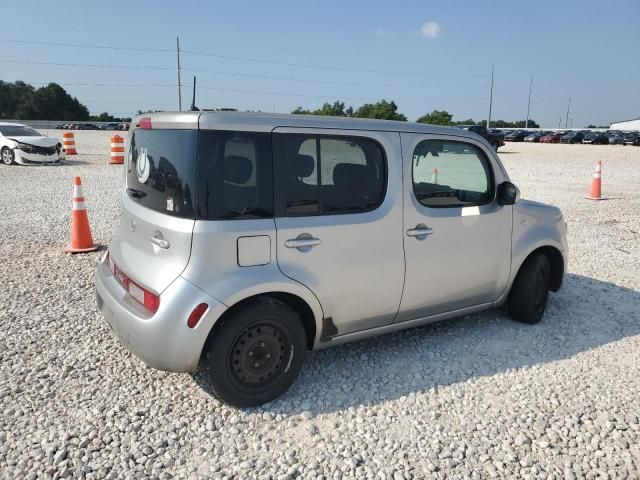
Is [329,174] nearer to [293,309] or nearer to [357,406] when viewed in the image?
[293,309]

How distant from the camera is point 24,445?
278 cm

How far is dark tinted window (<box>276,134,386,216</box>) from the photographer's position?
3.18 m

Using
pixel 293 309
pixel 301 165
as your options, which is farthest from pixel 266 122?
pixel 293 309

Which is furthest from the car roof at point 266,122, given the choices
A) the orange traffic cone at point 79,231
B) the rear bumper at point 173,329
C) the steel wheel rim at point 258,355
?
the orange traffic cone at point 79,231

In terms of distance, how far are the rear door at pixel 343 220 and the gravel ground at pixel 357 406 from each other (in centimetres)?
55

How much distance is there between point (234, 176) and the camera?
118 inches

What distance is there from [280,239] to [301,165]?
514 mm

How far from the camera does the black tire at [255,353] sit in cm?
302

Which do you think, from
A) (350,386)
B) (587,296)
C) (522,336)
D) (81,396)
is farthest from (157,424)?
(587,296)

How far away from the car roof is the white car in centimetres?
1525

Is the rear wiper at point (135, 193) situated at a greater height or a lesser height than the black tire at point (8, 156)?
greater

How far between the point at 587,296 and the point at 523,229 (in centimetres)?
167

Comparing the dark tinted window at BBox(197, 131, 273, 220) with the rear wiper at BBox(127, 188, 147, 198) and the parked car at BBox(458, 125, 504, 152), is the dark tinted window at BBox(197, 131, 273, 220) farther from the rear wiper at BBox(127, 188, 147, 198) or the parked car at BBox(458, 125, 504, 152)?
the parked car at BBox(458, 125, 504, 152)

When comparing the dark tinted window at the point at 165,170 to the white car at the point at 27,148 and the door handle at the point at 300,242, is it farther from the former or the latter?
the white car at the point at 27,148
